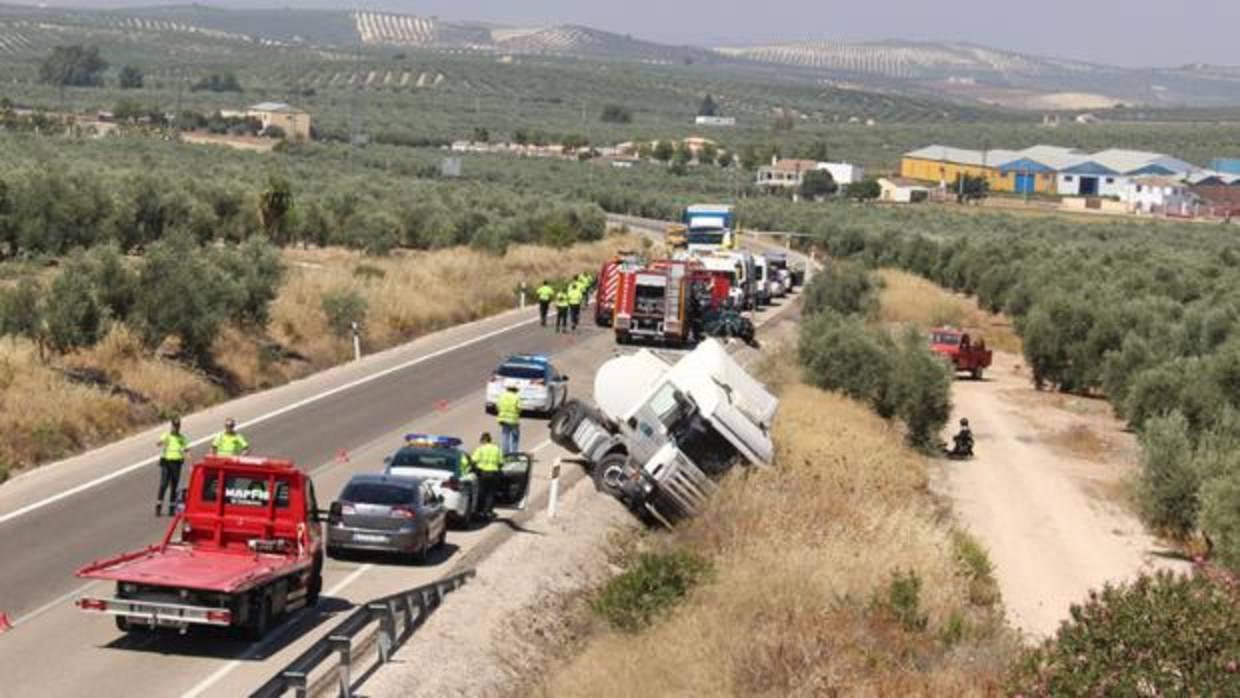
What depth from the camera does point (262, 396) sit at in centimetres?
4338

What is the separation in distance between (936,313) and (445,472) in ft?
178

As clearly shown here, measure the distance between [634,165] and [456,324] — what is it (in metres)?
133

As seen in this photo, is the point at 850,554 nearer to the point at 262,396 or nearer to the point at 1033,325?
the point at 262,396

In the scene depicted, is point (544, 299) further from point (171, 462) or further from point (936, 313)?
point (171, 462)

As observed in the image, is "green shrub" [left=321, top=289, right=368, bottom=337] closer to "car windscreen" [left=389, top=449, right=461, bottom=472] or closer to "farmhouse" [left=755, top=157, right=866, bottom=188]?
"car windscreen" [left=389, top=449, right=461, bottom=472]

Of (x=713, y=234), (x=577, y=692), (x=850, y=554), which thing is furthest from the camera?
(x=713, y=234)

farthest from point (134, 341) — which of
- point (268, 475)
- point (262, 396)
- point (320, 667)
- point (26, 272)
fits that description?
point (320, 667)

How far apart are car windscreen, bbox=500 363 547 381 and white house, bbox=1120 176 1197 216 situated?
140 meters

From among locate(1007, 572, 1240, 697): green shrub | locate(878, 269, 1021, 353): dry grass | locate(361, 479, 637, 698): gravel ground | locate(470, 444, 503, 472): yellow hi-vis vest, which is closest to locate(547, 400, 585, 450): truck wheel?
locate(361, 479, 637, 698): gravel ground

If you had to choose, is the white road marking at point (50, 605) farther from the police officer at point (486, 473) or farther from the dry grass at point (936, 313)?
the dry grass at point (936, 313)

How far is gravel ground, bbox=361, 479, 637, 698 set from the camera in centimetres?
1958

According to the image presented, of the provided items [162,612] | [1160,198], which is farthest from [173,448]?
[1160,198]

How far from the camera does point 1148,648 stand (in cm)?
1518

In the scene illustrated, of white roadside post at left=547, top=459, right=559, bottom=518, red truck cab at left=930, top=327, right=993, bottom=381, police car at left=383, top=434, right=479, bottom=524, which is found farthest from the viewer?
red truck cab at left=930, top=327, right=993, bottom=381
